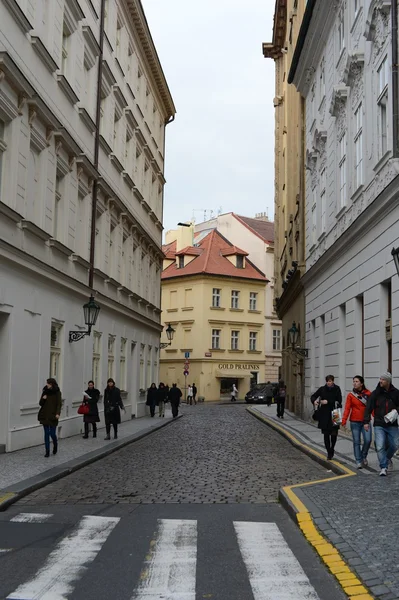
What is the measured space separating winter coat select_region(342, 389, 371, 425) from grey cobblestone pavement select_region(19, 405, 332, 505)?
1069 mm

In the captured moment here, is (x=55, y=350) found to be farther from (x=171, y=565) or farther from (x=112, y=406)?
(x=171, y=565)

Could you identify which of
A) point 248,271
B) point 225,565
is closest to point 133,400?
point 225,565

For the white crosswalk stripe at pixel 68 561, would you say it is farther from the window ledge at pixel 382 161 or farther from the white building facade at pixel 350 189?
the window ledge at pixel 382 161

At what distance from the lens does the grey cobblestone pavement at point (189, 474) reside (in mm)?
10633

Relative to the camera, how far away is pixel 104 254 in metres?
25.7

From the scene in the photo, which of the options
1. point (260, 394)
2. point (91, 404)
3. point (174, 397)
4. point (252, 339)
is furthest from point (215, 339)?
point (91, 404)

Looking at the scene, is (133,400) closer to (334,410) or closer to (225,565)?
(334,410)

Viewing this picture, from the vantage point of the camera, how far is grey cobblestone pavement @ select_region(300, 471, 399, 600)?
236 inches

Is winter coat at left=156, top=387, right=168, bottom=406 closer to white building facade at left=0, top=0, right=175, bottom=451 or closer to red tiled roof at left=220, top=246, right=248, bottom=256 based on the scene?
white building facade at left=0, top=0, right=175, bottom=451

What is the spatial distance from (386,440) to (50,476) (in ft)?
18.0

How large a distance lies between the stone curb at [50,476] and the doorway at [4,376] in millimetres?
1847

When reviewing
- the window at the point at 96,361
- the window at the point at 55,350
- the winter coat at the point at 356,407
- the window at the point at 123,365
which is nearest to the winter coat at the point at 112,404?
the window at the point at 55,350

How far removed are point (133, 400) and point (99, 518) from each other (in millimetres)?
23363

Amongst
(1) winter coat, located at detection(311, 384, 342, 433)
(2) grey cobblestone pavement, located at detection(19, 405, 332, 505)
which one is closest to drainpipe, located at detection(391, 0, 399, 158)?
(1) winter coat, located at detection(311, 384, 342, 433)
